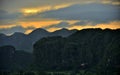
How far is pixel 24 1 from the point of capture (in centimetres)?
376

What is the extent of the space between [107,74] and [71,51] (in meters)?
0.66

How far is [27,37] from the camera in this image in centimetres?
374

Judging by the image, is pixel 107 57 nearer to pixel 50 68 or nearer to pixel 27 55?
pixel 50 68

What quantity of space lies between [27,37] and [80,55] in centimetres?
88

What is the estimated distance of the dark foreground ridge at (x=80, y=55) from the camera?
11.8 ft

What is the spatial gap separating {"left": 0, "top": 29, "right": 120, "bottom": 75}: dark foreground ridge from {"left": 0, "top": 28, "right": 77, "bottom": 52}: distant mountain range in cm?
6

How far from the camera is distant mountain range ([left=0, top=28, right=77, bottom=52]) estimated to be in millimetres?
3672

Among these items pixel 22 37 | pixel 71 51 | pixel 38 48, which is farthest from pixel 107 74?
pixel 22 37

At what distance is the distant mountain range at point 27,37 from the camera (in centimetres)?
367

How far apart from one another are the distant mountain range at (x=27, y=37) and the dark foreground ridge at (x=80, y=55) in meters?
0.06

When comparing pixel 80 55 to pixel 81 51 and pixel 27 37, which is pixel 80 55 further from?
pixel 27 37

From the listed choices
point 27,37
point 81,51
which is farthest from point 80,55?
point 27,37

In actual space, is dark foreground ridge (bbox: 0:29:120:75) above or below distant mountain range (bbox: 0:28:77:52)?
below

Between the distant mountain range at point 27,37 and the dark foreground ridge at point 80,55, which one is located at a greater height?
the distant mountain range at point 27,37
